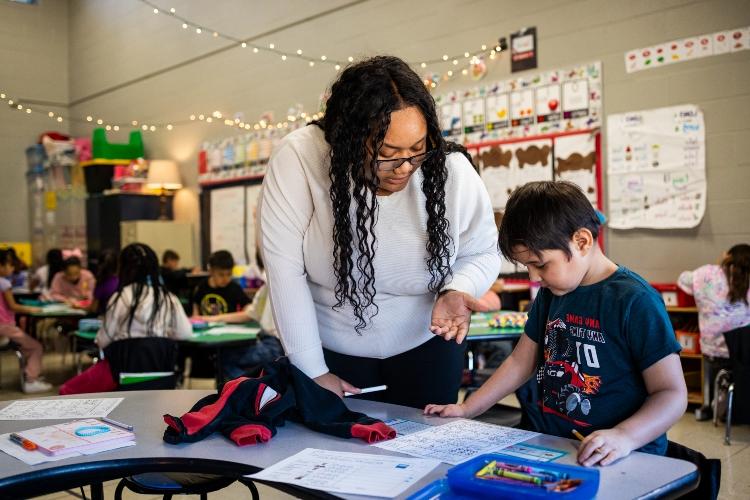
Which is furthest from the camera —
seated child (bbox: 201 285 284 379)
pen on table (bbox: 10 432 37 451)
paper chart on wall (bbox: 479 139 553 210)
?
paper chart on wall (bbox: 479 139 553 210)

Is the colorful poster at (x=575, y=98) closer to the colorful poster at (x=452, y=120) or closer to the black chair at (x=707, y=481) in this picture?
the colorful poster at (x=452, y=120)

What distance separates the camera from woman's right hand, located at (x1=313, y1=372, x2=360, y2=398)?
68.1 inches

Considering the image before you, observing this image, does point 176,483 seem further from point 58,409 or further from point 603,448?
point 603,448

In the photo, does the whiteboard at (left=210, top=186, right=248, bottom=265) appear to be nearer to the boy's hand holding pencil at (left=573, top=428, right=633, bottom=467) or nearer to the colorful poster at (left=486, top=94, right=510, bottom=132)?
the colorful poster at (left=486, top=94, right=510, bottom=132)

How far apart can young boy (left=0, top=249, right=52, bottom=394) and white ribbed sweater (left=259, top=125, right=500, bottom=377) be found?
5.08m

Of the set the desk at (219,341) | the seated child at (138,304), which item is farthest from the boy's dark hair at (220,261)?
the seated child at (138,304)

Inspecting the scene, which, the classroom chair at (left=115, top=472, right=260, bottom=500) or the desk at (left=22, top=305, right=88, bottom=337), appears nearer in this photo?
the classroom chair at (left=115, top=472, right=260, bottom=500)

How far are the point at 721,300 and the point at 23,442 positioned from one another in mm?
4154

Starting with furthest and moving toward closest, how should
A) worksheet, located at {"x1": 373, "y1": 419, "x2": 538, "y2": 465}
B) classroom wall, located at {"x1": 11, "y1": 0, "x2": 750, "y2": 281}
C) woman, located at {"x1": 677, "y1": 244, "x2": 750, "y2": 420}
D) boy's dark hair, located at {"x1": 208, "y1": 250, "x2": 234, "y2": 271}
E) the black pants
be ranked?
boy's dark hair, located at {"x1": 208, "y1": 250, "x2": 234, "y2": 271}, classroom wall, located at {"x1": 11, "y1": 0, "x2": 750, "y2": 281}, woman, located at {"x1": 677, "y1": 244, "x2": 750, "y2": 420}, the black pants, worksheet, located at {"x1": 373, "y1": 419, "x2": 538, "y2": 465}

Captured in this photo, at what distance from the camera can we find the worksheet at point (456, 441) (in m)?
1.34

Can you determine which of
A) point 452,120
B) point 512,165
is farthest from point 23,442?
point 452,120

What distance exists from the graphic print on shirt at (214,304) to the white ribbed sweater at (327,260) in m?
3.73

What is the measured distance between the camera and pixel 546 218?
59.0 inches

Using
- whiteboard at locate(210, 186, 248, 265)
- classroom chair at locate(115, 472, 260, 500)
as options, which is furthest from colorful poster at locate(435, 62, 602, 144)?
classroom chair at locate(115, 472, 260, 500)
